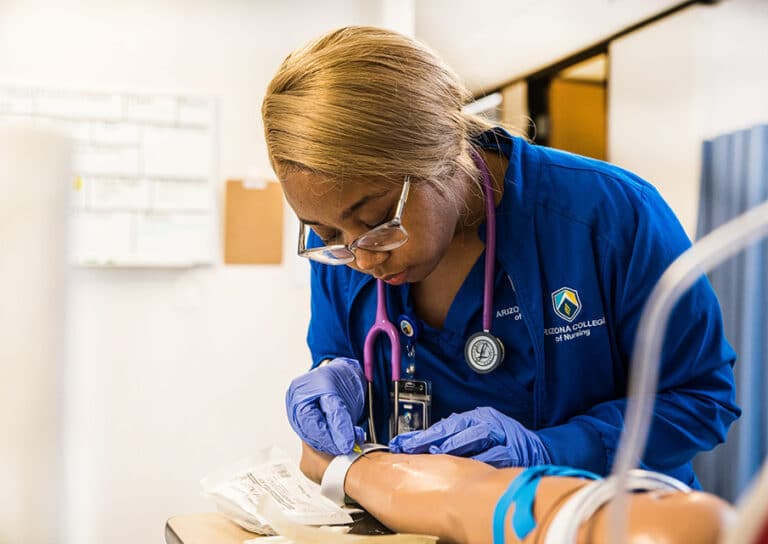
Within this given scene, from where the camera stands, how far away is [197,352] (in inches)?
111

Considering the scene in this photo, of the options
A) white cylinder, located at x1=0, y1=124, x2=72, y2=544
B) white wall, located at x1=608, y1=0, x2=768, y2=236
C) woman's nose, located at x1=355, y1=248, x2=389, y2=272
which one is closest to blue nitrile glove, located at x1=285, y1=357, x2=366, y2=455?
woman's nose, located at x1=355, y1=248, x2=389, y2=272

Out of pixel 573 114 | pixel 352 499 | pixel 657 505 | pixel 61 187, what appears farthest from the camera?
pixel 573 114

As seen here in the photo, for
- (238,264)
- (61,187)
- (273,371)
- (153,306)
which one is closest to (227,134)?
(238,264)

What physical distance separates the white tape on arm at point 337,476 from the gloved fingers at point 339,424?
0.7 inches

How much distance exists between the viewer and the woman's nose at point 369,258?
1.10m

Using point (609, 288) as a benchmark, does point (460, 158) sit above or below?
above

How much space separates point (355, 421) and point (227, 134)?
1.90m

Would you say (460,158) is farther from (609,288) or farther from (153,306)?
(153,306)

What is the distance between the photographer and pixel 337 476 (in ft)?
3.43

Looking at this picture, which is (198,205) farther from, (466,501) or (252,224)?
(466,501)

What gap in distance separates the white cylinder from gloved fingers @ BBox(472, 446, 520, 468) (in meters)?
0.62

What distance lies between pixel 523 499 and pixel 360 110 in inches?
22.3

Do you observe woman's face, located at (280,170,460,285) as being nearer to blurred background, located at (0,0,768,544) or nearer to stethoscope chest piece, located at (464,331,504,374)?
stethoscope chest piece, located at (464,331,504,374)

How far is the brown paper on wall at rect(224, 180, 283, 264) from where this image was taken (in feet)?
9.34
